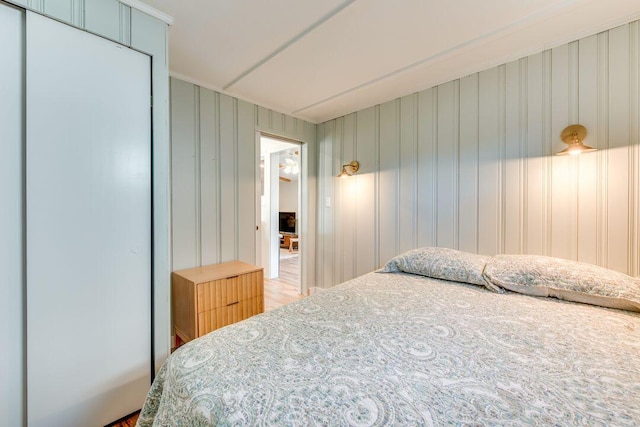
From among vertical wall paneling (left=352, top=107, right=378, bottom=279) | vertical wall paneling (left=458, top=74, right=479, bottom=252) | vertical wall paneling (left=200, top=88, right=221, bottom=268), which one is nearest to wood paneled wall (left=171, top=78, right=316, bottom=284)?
vertical wall paneling (left=200, top=88, right=221, bottom=268)

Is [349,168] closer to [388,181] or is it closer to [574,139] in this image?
[388,181]

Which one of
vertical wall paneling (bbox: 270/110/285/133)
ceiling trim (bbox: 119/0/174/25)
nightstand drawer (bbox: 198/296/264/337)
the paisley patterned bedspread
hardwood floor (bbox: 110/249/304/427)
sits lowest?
hardwood floor (bbox: 110/249/304/427)

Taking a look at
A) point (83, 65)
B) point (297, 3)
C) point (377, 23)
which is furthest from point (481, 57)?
point (83, 65)

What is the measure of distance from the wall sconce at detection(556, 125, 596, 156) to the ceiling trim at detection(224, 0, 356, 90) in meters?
1.63

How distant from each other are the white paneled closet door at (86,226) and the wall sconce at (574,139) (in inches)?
104

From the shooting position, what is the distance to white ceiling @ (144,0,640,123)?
4.84ft

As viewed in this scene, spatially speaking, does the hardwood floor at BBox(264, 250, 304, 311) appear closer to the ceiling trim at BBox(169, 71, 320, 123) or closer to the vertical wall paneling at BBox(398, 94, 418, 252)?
the vertical wall paneling at BBox(398, 94, 418, 252)

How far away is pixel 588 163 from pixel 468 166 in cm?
71

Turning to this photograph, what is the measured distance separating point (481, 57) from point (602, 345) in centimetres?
199

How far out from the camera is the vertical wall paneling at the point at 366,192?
2852 millimetres

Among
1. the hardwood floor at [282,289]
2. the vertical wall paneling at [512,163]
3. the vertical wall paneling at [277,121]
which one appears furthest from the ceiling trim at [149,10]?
the hardwood floor at [282,289]

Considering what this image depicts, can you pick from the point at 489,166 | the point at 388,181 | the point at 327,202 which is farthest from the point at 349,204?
the point at 489,166

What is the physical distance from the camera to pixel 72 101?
130cm

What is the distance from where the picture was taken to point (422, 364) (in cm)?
83
